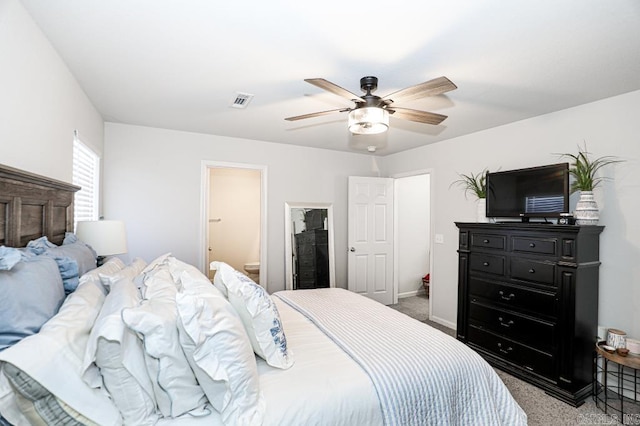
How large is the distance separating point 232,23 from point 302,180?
3050mm

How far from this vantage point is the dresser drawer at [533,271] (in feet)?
8.98

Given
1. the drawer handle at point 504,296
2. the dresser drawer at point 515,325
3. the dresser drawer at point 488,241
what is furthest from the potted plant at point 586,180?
the dresser drawer at point 515,325

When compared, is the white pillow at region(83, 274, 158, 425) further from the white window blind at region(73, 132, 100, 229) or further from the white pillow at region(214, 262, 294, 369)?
the white window blind at region(73, 132, 100, 229)

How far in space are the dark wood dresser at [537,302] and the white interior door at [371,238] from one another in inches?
70.5

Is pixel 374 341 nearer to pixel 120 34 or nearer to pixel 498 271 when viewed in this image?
pixel 498 271

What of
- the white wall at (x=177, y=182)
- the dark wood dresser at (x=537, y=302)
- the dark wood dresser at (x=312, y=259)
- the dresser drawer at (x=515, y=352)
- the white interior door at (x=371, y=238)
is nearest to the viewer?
the dark wood dresser at (x=537, y=302)

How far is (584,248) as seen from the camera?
2.64m

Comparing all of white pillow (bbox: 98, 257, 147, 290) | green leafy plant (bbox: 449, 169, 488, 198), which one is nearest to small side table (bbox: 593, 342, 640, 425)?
green leafy plant (bbox: 449, 169, 488, 198)

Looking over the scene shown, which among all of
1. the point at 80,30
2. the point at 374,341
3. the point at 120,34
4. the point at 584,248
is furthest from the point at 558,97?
the point at 80,30

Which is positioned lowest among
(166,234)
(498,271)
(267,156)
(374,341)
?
(374,341)

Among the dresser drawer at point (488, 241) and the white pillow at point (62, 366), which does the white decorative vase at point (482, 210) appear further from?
the white pillow at point (62, 366)

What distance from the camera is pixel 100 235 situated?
243 centimetres

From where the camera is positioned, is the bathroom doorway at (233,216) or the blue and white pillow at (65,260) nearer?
the blue and white pillow at (65,260)

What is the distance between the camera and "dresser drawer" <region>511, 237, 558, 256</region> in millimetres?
2733
